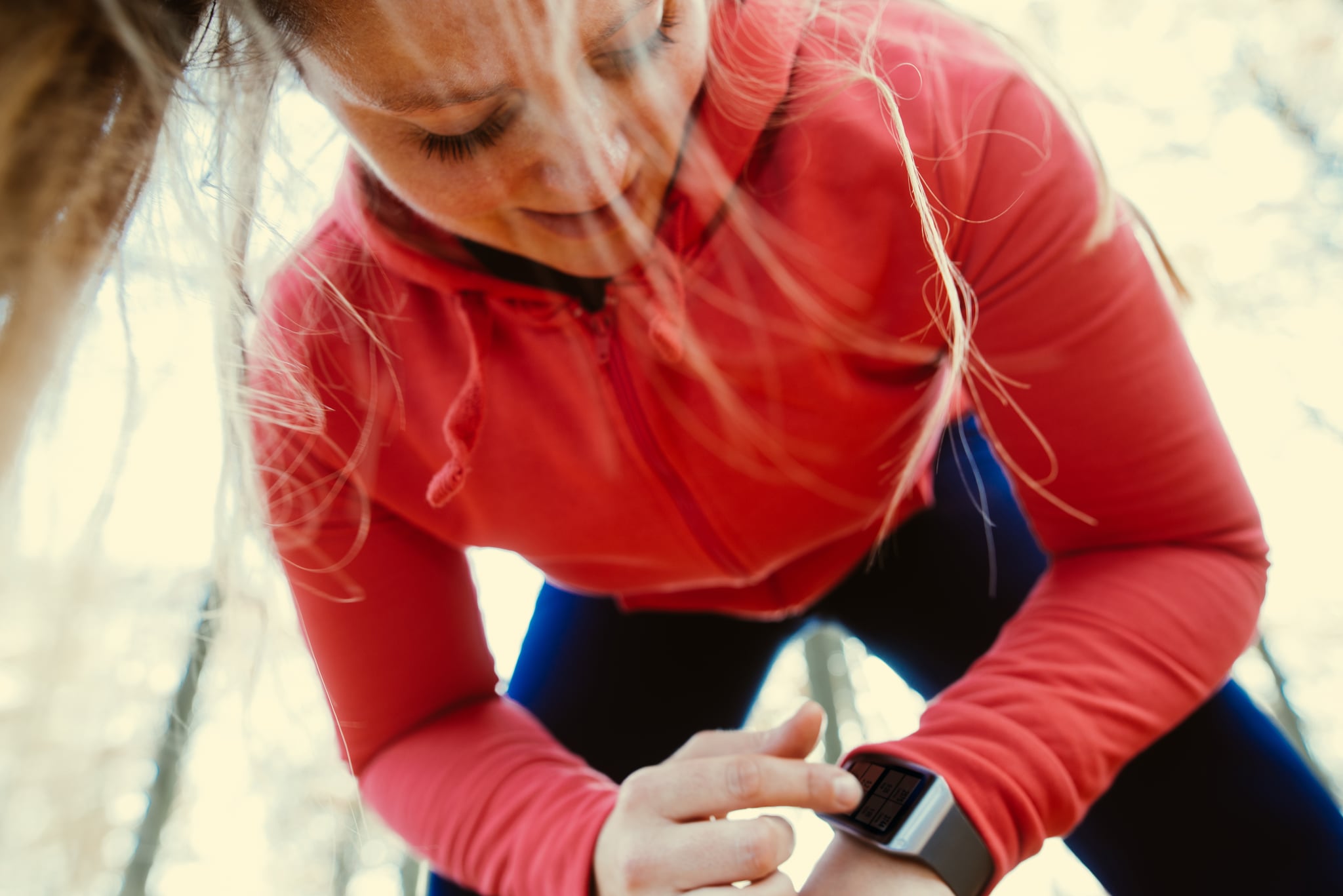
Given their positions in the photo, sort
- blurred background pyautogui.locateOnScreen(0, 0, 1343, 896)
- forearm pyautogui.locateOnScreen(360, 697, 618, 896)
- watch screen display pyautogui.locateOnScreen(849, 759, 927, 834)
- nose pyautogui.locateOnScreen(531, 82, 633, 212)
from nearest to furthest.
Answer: blurred background pyautogui.locateOnScreen(0, 0, 1343, 896), nose pyautogui.locateOnScreen(531, 82, 633, 212), watch screen display pyautogui.locateOnScreen(849, 759, 927, 834), forearm pyautogui.locateOnScreen(360, 697, 618, 896)

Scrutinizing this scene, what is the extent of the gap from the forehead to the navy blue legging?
757 mm

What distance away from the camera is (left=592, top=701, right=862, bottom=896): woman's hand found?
2.13ft

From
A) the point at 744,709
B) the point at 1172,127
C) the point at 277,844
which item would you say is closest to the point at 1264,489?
the point at 1172,127

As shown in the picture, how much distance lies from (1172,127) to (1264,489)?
5.67ft

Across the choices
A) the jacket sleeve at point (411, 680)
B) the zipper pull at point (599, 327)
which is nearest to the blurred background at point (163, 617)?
the jacket sleeve at point (411, 680)

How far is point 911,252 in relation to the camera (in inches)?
30.6

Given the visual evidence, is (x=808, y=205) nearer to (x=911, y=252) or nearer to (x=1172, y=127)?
(x=911, y=252)

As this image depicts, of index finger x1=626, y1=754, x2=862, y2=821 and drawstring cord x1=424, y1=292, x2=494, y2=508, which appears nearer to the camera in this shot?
index finger x1=626, y1=754, x2=862, y2=821

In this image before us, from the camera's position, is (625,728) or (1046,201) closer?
(1046,201)

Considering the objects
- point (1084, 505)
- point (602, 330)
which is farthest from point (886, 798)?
point (602, 330)

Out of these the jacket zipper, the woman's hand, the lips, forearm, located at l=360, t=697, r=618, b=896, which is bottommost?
forearm, located at l=360, t=697, r=618, b=896

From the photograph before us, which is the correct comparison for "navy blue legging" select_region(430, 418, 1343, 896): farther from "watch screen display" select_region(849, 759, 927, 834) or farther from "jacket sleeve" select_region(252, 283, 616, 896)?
"watch screen display" select_region(849, 759, 927, 834)

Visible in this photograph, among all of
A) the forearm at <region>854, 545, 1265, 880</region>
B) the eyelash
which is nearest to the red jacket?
the forearm at <region>854, 545, 1265, 880</region>

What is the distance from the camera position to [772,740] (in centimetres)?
74
